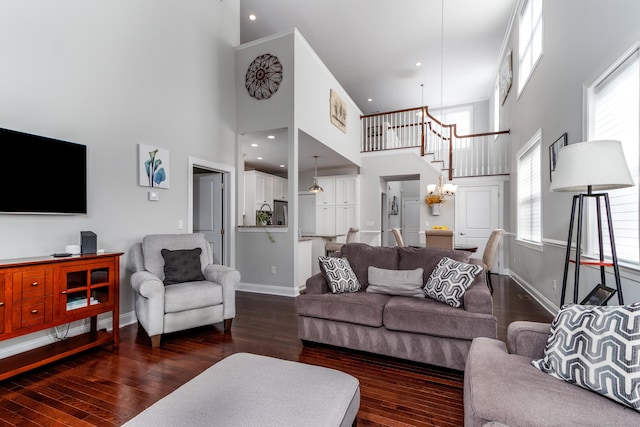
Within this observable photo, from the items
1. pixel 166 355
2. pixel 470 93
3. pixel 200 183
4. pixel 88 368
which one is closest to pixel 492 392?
pixel 166 355

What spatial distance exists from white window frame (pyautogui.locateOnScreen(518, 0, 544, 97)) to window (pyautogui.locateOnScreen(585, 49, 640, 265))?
2030mm

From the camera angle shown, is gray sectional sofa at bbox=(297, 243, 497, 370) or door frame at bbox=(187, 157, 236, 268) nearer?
gray sectional sofa at bbox=(297, 243, 497, 370)

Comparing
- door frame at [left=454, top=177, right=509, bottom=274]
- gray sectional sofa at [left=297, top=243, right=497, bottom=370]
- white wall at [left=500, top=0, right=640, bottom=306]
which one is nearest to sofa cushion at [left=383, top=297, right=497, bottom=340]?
gray sectional sofa at [left=297, top=243, right=497, bottom=370]

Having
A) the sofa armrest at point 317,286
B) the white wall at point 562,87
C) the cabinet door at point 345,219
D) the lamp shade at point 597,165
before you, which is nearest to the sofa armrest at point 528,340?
the lamp shade at point 597,165

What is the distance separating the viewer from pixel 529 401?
126 centimetres

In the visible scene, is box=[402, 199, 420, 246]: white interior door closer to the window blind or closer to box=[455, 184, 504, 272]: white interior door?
box=[455, 184, 504, 272]: white interior door

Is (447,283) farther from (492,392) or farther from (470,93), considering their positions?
(470,93)

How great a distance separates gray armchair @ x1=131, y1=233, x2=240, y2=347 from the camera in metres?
2.89

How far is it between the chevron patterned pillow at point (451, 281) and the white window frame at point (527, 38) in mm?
3491

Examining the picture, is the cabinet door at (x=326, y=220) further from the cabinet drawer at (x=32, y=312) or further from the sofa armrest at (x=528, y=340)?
the sofa armrest at (x=528, y=340)

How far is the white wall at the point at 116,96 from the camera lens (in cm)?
267

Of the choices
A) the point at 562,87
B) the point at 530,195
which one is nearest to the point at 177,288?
the point at 562,87

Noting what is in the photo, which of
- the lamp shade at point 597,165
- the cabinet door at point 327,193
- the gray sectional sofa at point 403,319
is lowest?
the gray sectional sofa at point 403,319

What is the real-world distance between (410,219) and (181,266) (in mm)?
9353
